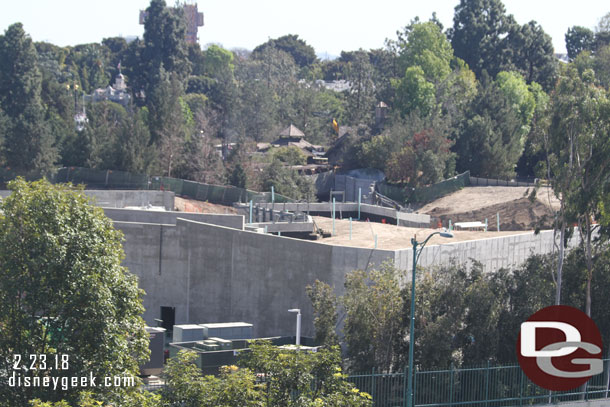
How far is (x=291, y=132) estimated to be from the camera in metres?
114

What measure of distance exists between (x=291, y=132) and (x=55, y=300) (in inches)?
3647

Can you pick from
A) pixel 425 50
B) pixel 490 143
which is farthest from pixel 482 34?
pixel 490 143

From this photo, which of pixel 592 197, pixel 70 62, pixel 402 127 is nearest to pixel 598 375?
pixel 592 197

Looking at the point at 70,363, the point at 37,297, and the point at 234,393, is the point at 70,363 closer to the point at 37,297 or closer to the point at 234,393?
the point at 37,297

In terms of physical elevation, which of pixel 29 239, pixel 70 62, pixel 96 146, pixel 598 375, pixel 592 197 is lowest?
pixel 598 375

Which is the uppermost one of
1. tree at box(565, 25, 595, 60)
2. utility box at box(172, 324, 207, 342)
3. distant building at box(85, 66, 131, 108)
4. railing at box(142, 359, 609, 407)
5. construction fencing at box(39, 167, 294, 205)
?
tree at box(565, 25, 595, 60)

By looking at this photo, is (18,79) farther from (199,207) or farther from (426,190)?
(426,190)

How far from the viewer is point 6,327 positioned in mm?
22000

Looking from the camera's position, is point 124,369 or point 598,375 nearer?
point 124,369

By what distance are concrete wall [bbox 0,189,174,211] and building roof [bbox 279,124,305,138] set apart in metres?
46.6

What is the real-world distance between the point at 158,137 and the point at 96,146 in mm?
9182

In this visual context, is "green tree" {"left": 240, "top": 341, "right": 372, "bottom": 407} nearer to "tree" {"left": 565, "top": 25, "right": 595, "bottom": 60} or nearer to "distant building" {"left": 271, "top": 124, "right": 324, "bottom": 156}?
"distant building" {"left": 271, "top": 124, "right": 324, "bottom": 156}

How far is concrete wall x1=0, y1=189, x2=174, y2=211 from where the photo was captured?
65.8 meters

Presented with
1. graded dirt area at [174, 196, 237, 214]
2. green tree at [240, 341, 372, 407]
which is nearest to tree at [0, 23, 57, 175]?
graded dirt area at [174, 196, 237, 214]
